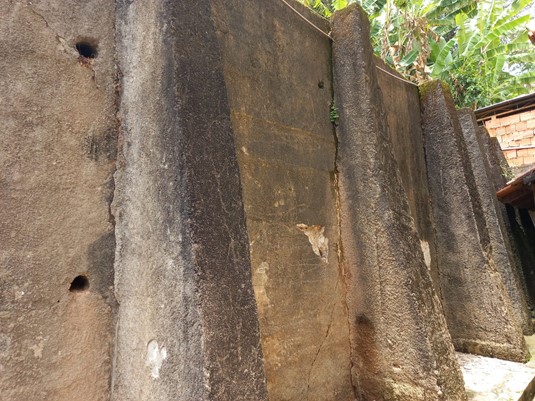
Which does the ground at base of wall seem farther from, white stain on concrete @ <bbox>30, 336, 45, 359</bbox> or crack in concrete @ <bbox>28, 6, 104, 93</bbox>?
crack in concrete @ <bbox>28, 6, 104, 93</bbox>

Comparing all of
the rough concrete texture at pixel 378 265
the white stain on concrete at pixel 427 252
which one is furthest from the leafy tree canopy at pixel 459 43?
the rough concrete texture at pixel 378 265

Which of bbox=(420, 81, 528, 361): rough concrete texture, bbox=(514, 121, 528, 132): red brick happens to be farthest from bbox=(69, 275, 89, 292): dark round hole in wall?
bbox=(514, 121, 528, 132): red brick

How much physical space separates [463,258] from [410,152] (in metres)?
1.47

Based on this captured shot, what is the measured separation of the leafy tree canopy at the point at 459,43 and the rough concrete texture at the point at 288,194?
7954mm

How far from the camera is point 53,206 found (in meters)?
2.42

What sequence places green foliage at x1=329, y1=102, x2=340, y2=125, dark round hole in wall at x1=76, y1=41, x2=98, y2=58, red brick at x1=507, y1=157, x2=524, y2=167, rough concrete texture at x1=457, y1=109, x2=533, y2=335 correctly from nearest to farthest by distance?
dark round hole in wall at x1=76, y1=41, x2=98, y2=58 < green foliage at x1=329, y1=102, x2=340, y2=125 < rough concrete texture at x1=457, y1=109, x2=533, y2=335 < red brick at x1=507, y1=157, x2=524, y2=167

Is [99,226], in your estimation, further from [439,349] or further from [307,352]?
[439,349]

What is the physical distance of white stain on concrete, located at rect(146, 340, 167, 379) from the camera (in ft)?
7.01

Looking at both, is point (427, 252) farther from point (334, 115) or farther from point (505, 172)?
point (505, 172)

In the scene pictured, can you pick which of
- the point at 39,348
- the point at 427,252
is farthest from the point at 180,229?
the point at 427,252

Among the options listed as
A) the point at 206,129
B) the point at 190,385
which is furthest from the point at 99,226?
the point at 190,385

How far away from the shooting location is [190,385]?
1.96 metres

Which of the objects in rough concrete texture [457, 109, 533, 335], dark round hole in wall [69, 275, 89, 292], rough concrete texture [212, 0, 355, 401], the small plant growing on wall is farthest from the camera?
the small plant growing on wall

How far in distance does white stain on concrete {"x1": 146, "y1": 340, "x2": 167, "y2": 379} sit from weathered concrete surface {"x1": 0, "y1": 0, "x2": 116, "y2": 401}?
0.46m
